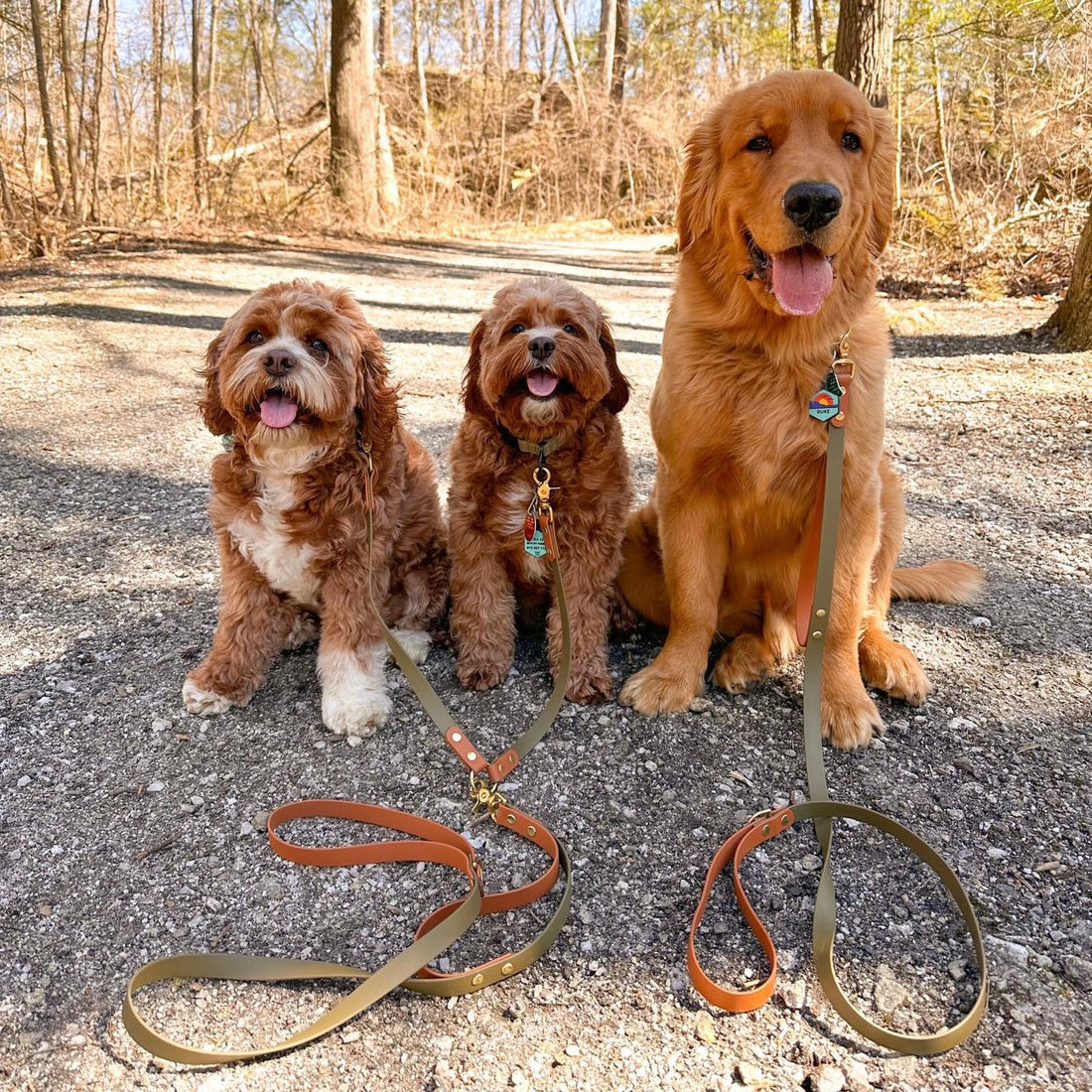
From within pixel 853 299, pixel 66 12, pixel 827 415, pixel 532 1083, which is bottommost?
pixel 532 1083

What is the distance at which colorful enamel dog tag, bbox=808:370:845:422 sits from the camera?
314 centimetres

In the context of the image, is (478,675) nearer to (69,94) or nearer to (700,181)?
(700,181)

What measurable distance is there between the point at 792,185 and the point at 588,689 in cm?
217

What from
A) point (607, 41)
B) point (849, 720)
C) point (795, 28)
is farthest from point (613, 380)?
point (607, 41)

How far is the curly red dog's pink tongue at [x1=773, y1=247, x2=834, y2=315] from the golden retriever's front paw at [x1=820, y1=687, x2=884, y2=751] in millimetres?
1559

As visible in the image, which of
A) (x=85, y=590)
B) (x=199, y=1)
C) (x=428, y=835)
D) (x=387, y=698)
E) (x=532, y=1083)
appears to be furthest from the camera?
(x=199, y=1)

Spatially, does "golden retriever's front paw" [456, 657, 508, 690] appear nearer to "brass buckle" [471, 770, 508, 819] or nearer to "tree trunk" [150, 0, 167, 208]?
"brass buckle" [471, 770, 508, 819]

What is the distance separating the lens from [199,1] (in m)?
16.4

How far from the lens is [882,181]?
10.6 feet

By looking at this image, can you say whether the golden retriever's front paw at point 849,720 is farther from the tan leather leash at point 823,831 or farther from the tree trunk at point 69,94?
the tree trunk at point 69,94

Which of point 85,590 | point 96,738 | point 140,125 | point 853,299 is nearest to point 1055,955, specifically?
point 853,299

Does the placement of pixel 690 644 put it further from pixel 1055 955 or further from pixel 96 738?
pixel 96 738

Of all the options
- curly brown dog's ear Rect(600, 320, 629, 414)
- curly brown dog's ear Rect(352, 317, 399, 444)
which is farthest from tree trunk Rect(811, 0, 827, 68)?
curly brown dog's ear Rect(352, 317, 399, 444)

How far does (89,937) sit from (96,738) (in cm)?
112
